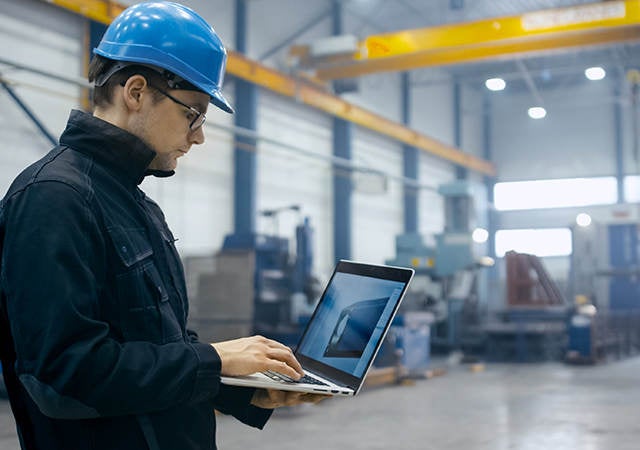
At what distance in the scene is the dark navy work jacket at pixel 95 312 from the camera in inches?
44.3

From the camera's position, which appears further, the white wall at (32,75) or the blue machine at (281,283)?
the blue machine at (281,283)

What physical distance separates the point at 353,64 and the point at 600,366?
5.87 m

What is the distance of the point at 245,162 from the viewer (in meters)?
11.5

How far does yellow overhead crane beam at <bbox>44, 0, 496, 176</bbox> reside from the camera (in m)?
8.88

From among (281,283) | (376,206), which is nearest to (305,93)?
(376,206)

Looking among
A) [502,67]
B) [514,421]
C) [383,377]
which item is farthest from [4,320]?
[502,67]

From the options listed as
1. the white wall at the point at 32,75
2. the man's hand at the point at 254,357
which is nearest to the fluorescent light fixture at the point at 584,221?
the white wall at the point at 32,75

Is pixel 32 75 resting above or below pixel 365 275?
above

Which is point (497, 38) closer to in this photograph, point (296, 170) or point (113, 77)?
point (296, 170)

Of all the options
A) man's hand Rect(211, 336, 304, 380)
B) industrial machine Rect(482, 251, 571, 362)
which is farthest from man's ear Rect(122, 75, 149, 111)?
industrial machine Rect(482, 251, 571, 362)

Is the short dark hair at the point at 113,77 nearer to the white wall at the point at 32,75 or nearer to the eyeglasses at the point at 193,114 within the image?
the eyeglasses at the point at 193,114

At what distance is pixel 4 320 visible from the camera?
1300 millimetres

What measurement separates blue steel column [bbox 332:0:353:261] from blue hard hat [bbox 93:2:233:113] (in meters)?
12.6

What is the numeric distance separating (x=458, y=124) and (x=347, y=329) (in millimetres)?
19205
